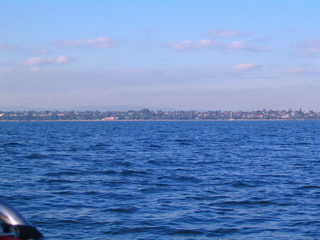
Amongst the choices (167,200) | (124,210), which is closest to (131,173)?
(167,200)

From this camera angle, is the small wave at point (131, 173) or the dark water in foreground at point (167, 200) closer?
the dark water in foreground at point (167, 200)

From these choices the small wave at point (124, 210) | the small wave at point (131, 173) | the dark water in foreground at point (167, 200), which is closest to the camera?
the dark water in foreground at point (167, 200)

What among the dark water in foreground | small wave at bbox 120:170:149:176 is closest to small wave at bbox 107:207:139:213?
the dark water in foreground

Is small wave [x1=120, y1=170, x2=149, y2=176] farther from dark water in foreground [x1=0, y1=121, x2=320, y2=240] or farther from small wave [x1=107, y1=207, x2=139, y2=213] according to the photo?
small wave [x1=107, y1=207, x2=139, y2=213]

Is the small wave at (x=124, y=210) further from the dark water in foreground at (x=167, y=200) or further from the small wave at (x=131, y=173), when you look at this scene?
the small wave at (x=131, y=173)

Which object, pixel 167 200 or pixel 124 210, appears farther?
pixel 167 200

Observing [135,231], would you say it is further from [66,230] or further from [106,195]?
[106,195]

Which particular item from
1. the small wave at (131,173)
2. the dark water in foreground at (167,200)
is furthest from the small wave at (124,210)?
the small wave at (131,173)

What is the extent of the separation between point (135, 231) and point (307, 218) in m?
5.08

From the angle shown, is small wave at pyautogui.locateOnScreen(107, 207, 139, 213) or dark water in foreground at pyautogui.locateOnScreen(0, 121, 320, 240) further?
small wave at pyautogui.locateOnScreen(107, 207, 139, 213)

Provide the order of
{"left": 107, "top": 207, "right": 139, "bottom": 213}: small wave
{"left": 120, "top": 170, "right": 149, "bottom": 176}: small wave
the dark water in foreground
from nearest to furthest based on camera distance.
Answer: the dark water in foreground, {"left": 107, "top": 207, "right": 139, "bottom": 213}: small wave, {"left": 120, "top": 170, "right": 149, "bottom": 176}: small wave

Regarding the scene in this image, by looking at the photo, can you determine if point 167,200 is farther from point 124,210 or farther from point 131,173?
point 131,173

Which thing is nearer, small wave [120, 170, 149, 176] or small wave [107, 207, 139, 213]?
small wave [107, 207, 139, 213]

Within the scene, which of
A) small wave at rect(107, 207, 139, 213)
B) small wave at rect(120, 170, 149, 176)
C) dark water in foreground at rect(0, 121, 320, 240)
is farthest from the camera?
small wave at rect(120, 170, 149, 176)
